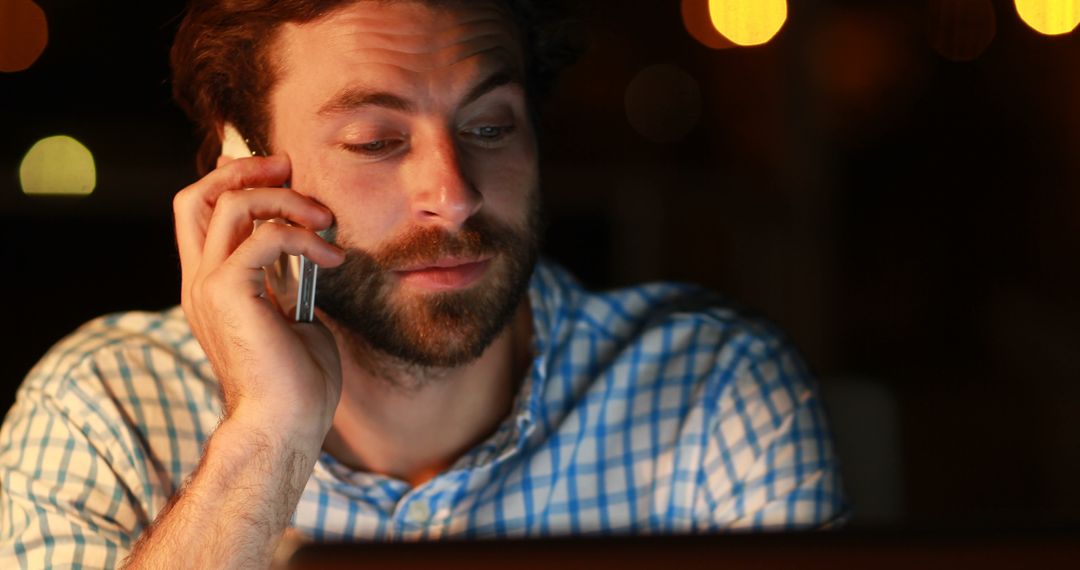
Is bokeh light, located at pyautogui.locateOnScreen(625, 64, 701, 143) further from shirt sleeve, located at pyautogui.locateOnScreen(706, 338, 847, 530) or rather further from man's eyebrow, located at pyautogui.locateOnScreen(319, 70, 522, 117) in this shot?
man's eyebrow, located at pyautogui.locateOnScreen(319, 70, 522, 117)

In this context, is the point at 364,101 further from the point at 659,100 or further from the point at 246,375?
the point at 659,100

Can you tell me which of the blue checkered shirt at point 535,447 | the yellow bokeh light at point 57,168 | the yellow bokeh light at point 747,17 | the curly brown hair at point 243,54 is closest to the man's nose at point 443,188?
the curly brown hair at point 243,54

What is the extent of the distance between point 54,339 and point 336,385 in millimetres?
1269

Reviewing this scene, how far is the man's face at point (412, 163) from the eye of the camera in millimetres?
1346

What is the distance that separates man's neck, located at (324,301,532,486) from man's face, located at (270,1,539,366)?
4.1 inches

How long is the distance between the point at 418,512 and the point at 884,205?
9.34ft

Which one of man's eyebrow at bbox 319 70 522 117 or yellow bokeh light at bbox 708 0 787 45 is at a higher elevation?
yellow bokeh light at bbox 708 0 787 45

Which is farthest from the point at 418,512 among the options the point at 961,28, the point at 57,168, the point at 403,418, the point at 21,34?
the point at 961,28

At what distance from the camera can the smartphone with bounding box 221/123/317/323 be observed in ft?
4.30

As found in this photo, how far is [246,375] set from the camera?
123 centimetres

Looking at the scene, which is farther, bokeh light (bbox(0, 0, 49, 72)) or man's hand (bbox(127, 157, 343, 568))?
bokeh light (bbox(0, 0, 49, 72))

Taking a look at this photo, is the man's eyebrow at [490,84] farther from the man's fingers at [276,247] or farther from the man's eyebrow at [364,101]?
the man's fingers at [276,247]

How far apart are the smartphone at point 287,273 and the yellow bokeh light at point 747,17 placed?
1.33 meters

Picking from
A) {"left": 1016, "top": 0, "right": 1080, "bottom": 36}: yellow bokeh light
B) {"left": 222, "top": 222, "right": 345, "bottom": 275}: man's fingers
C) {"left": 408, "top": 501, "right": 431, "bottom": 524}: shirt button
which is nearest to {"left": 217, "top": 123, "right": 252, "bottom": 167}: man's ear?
{"left": 222, "top": 222, "right": 345, "bottom": 275}: man's fingers
